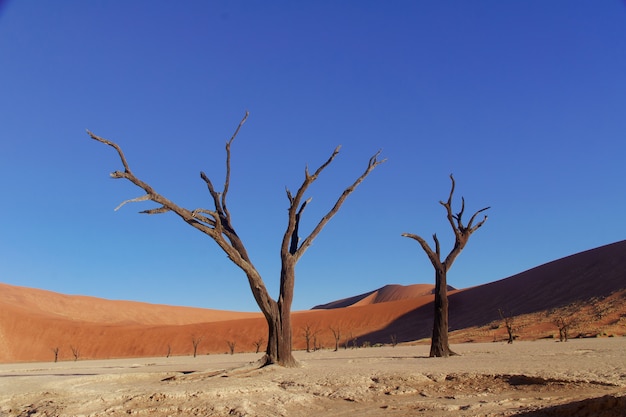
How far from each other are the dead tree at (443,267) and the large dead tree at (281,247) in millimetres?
4278

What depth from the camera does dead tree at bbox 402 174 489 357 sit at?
57.7ft

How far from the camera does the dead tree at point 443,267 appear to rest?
17.6 m

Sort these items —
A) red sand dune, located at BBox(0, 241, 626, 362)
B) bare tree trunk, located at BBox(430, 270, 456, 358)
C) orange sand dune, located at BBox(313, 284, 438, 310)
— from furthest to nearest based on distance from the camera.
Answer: orange sand dune, located at BBox(313, 284, 438, 310)
red sand dune, located at BBox(0, 241, 626, 362)
bare tree trunk, located at BBox(430, 270, 456, 358)

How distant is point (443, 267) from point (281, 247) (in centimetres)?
630

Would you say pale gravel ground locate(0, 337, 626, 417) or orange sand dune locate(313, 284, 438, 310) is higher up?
orange sand dune locate(313, 284, 438, 310)

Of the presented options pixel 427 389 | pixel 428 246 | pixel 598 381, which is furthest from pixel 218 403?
pixel 428 246

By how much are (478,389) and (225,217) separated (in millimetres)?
8088

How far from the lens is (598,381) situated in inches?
335

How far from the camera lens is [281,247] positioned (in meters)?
14.8

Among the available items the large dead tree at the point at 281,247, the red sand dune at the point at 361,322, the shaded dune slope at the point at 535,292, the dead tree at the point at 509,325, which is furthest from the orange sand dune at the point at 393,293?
the large dead tree at the point at 281,247

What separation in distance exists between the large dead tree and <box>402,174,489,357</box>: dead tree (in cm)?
428

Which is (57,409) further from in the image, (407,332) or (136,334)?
(136,334)

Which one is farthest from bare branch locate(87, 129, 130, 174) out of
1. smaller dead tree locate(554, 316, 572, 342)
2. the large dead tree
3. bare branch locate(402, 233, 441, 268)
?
smaller dead tree locate(554, 316, 572, 342)

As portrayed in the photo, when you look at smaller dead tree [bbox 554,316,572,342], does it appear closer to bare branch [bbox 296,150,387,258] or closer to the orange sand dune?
bare branch [bbox 296,150,387,258]
